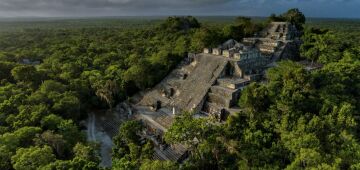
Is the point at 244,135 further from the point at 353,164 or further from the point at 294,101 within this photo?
the point at 353,164

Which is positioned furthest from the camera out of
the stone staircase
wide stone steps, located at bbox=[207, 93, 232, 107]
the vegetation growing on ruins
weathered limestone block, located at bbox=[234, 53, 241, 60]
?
weathered limestone block, located at bbox=[234, 53, 241, 60]

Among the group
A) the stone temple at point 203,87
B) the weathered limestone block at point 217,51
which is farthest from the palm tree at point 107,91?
the weathered limestone block at point 217,51

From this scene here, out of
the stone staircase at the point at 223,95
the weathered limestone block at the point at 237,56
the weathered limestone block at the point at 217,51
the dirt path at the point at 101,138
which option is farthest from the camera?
the weathered limestone block at the point at 217,51

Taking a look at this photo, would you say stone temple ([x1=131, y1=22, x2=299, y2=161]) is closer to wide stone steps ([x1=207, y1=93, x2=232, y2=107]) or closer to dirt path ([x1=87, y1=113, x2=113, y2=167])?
wide stone steps ([x1=207, y1=93, x2=232, y2=107])

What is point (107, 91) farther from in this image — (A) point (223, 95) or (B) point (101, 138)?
(A) point (223, 95)

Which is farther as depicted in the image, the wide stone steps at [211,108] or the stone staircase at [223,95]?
the wide stone steps at [211,108]

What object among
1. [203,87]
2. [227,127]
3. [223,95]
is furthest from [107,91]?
[227,127]

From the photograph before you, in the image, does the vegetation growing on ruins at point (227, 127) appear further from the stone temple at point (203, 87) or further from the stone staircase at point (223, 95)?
the stone staircase at point (223, 95)

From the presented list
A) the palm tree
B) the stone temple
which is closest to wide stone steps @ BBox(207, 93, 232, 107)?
the stone temple
